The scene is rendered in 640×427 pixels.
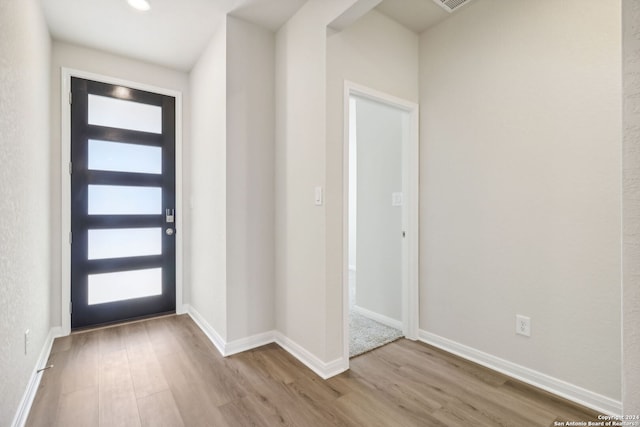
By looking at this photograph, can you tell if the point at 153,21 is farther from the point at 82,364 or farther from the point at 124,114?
the point at 82,364

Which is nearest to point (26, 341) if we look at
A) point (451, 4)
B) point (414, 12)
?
point (414, 12)

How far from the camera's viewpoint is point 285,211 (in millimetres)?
2500

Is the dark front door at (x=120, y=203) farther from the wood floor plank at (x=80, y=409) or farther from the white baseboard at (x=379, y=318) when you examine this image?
the white baseboard at (x=379, y=318)

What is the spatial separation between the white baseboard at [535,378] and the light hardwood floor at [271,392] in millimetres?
63

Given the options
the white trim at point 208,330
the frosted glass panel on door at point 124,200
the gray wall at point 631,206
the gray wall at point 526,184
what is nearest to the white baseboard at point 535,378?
the gray wall at point 526,184

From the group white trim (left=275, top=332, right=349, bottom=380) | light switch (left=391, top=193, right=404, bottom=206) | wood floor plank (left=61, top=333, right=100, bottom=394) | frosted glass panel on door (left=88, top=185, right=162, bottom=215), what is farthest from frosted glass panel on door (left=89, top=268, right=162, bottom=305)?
light switch (left=391, top=193, right=404, bottom=206)

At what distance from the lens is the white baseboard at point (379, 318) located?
2.88 metres

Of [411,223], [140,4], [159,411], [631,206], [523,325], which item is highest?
[140,4]

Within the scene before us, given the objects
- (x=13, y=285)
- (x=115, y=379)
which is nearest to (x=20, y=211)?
(x=13, y=285)

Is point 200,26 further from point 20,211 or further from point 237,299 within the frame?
point 237,299

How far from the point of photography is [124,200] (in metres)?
3.05

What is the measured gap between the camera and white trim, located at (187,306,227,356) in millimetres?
2434

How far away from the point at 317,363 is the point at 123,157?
2776 millimetres

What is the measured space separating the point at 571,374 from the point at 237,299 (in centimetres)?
232
